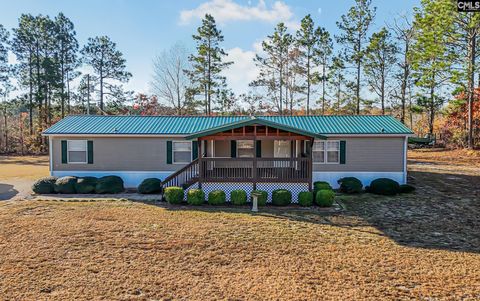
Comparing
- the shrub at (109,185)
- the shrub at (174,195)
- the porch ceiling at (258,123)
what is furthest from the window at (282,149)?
the shrub at (109,185)

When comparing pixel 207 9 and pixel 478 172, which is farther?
pixel 207 9

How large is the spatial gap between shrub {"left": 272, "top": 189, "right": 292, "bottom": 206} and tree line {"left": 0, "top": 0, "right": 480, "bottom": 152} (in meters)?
21.2

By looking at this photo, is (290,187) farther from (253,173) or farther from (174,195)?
(174,195)

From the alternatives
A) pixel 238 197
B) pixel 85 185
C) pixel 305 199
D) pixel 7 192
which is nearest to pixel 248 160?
pixel 238 197

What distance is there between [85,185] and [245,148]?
7.72 m

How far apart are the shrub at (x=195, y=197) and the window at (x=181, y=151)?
3.74 metres

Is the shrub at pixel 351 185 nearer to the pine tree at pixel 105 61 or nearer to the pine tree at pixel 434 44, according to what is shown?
the pine tree at pixel 434 44

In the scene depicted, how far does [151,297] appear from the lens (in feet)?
17.3

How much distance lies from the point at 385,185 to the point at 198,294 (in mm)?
10999

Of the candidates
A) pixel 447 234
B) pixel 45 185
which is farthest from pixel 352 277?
pixel 45 185

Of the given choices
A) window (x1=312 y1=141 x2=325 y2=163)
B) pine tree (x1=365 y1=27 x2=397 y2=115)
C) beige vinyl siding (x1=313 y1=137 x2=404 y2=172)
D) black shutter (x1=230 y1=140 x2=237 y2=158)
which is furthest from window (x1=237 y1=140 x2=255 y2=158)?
pine tree (x1=365 y1=27 x2=397 y2=115)

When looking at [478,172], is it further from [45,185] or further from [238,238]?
[45,185]

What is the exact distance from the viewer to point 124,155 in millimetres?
15648

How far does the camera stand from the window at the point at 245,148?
16109mm
